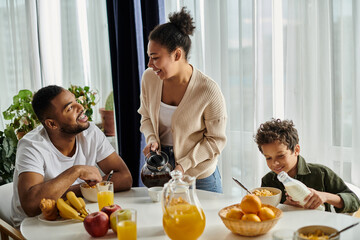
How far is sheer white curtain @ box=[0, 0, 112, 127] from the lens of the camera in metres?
Answer: 3.77

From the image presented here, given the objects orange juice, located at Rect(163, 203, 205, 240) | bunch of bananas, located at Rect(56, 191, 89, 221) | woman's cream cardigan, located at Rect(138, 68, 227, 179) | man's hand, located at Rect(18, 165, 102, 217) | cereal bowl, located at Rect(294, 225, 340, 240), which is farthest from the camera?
woman's cream cardigan, located at Rect(138, 68, 227, 179)

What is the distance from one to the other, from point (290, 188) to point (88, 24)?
8.79 ft

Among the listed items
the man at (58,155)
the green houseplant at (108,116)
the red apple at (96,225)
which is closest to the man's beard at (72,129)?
the man at (58,155)

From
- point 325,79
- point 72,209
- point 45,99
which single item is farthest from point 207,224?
point 325,79

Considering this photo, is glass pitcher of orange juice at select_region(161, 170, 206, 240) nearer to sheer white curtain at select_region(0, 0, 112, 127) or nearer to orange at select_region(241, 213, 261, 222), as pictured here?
orange at select_region(241, 213, 261, 222)

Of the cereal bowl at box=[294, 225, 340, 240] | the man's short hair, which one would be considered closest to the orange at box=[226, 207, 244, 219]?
the cereal bowl at box=[294, 225, 340, 240]

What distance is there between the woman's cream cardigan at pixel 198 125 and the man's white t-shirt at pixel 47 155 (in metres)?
0.28

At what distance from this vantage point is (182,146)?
221cm

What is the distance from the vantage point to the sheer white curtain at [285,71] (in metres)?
2.37

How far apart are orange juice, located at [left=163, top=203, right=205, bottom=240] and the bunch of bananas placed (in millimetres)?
412

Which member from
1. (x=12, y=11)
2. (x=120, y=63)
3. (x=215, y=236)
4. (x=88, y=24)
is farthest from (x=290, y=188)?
(x=12, y=11)

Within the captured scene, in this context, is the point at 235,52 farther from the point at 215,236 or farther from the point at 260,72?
the point at 215,236

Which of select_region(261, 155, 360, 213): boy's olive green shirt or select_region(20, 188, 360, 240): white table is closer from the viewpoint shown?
select_region(20, 188, 360, 240): white table

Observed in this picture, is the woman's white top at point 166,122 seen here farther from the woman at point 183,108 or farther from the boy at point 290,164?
the boy at point 290,164
